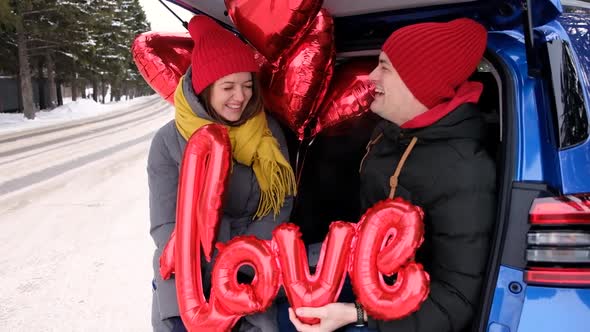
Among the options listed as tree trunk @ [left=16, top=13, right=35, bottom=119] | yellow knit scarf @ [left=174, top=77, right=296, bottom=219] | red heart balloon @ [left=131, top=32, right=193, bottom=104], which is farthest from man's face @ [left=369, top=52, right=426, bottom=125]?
tree trunk @ [left=16, top=13, right=35, bottom=119]

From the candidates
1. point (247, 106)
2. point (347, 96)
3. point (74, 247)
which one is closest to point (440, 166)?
point (247, 106)

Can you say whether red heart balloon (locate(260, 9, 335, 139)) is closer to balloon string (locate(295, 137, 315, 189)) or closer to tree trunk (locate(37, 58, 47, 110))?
balloon string (locate(295, 137, 315, 189))

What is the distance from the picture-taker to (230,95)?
77.5 inches

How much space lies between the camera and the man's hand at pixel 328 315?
1.36 metres

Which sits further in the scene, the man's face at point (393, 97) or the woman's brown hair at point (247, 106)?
the woman's brown hair at point (247, 106)

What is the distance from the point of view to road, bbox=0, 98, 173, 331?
3088 millimetres

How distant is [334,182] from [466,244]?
1.10 meters

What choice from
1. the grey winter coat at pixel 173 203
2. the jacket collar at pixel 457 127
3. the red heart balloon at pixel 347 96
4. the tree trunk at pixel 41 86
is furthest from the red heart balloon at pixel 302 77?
the tree trunk at pixel 41 86

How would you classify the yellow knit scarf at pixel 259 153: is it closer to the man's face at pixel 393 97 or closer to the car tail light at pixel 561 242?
the man's face at pixel 393 97

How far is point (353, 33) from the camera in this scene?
238cm

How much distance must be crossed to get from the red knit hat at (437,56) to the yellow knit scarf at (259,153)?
0.73 meters

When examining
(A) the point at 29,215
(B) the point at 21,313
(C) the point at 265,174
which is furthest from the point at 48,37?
(C) the point at 265,174

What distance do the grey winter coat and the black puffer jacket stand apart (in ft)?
2.09

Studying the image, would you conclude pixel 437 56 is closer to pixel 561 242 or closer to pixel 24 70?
pixel 561 242
